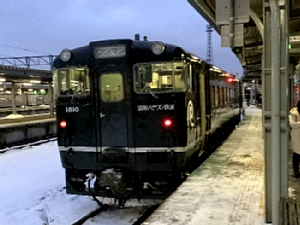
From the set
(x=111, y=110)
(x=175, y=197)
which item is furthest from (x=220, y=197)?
(x=111, y=110)

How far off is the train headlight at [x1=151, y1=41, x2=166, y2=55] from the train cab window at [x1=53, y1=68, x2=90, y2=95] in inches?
54.8

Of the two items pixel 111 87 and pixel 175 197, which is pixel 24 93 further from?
pixel 175 197

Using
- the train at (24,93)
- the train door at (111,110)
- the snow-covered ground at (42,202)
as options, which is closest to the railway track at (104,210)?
the snow-covered ground at (42,202)

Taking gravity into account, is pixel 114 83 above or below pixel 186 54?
below

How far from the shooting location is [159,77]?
6141 millimetres

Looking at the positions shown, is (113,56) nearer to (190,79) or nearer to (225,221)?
(190,79)

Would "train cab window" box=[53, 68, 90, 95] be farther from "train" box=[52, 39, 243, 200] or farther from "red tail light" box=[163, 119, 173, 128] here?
"red tail light" box=[163, 119, 173, 128]

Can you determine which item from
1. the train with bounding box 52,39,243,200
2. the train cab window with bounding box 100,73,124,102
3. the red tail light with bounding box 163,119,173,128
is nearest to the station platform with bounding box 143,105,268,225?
the train with bounding box 52,39,243,200

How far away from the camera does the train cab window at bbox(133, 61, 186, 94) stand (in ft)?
19.8

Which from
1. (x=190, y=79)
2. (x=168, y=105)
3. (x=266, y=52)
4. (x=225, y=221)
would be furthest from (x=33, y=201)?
(x=266, y=52)

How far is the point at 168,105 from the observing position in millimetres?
6047

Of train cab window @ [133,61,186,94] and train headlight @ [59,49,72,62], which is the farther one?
train headlight @ [59,49,72,62]

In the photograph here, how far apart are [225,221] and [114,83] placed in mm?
3294

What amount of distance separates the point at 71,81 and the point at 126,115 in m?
1.33
